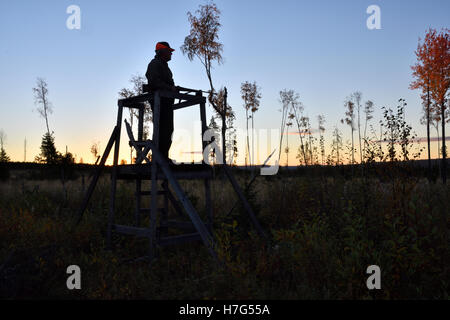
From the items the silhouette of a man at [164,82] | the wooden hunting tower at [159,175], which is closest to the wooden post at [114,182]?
the wooden hunting tower at [159,175]

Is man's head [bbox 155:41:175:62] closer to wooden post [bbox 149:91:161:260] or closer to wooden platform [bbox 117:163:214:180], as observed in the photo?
wooden post [bbox 149:91:161:260]

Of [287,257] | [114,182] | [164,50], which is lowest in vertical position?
[287,257]

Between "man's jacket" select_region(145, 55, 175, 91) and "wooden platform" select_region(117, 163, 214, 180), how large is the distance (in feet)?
4.59

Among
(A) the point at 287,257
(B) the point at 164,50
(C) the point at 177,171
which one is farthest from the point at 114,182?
(A) the point at 287,257

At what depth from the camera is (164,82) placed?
6191 millimetres

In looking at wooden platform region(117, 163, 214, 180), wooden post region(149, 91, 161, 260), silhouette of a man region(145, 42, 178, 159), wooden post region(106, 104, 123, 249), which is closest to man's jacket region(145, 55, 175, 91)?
silhouette of a man region(145, 42, 178, 159)

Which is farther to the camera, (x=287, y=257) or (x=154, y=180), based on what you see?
(x=154, y=180)

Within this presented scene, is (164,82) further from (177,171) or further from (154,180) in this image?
(154,180)

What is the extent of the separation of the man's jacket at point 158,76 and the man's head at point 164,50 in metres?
0.14

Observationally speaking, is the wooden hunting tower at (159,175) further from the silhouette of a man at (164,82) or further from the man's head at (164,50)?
the man's head at (164,50)

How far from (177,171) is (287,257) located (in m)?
2.34

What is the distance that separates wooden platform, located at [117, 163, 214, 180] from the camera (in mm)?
5867
